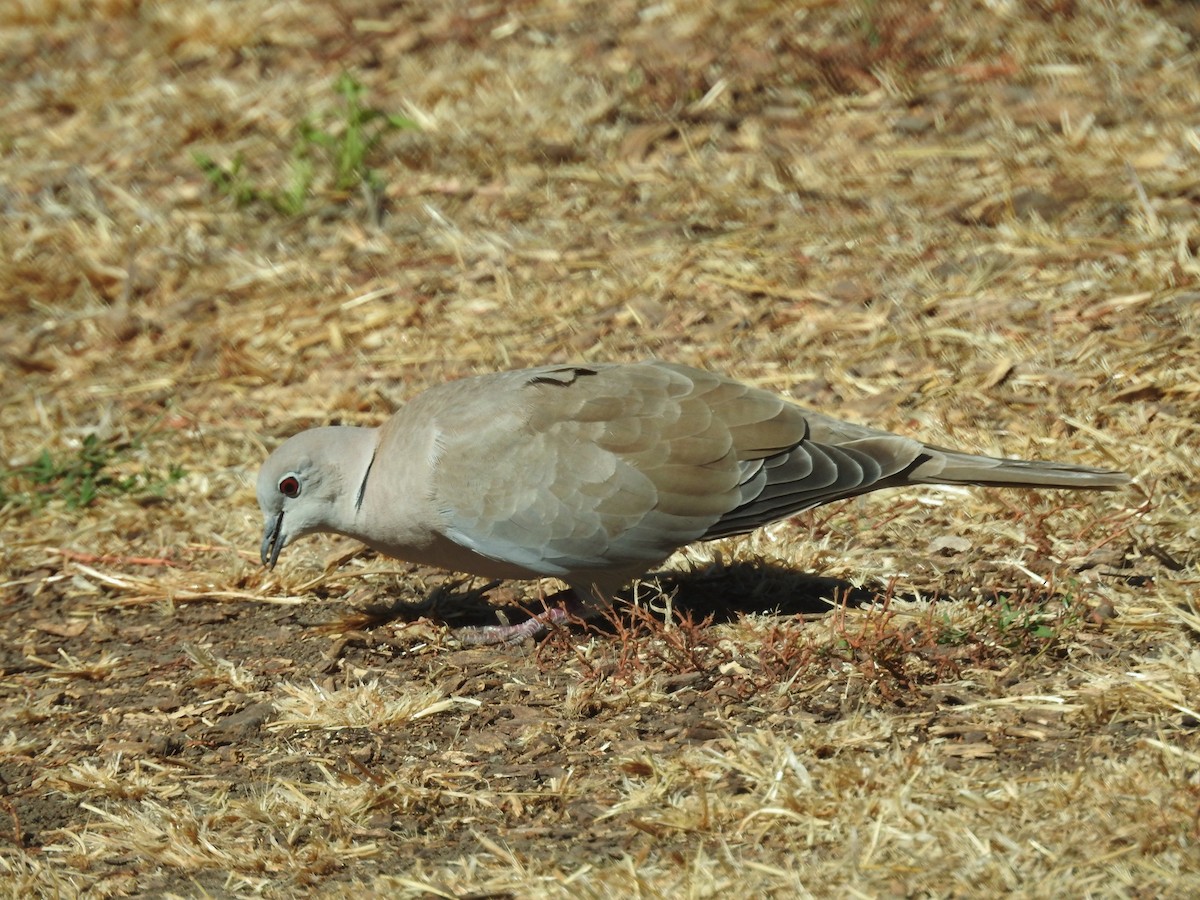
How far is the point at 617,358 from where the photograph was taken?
6.23 meters

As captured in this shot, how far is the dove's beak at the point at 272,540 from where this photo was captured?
5.05 metres

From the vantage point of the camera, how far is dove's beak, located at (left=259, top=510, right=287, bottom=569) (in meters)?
5.05

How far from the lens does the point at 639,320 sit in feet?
21.1

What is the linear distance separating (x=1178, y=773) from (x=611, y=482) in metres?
1.92

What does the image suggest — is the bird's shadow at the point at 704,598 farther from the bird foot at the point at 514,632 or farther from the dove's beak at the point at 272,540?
the dove's beak at the point at 272,540

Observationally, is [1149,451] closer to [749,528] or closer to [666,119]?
[749,528]

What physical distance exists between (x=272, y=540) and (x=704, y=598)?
1.57 meters

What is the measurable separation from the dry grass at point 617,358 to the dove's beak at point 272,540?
22 centimetres

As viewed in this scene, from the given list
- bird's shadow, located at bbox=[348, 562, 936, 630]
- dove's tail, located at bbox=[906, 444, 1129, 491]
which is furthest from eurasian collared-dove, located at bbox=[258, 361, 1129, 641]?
bird's shadow, located at bbox=[348, 562, 936, 630]

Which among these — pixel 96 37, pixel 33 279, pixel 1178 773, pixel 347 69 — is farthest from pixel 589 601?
pixel 96 37

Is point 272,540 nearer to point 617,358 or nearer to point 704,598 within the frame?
point 704,598

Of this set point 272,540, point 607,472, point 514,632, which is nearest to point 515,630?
point 514,632

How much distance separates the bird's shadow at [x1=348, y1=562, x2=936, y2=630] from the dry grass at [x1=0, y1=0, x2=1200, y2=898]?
0.03 meters

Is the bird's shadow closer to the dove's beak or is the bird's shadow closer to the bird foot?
the bird foot
